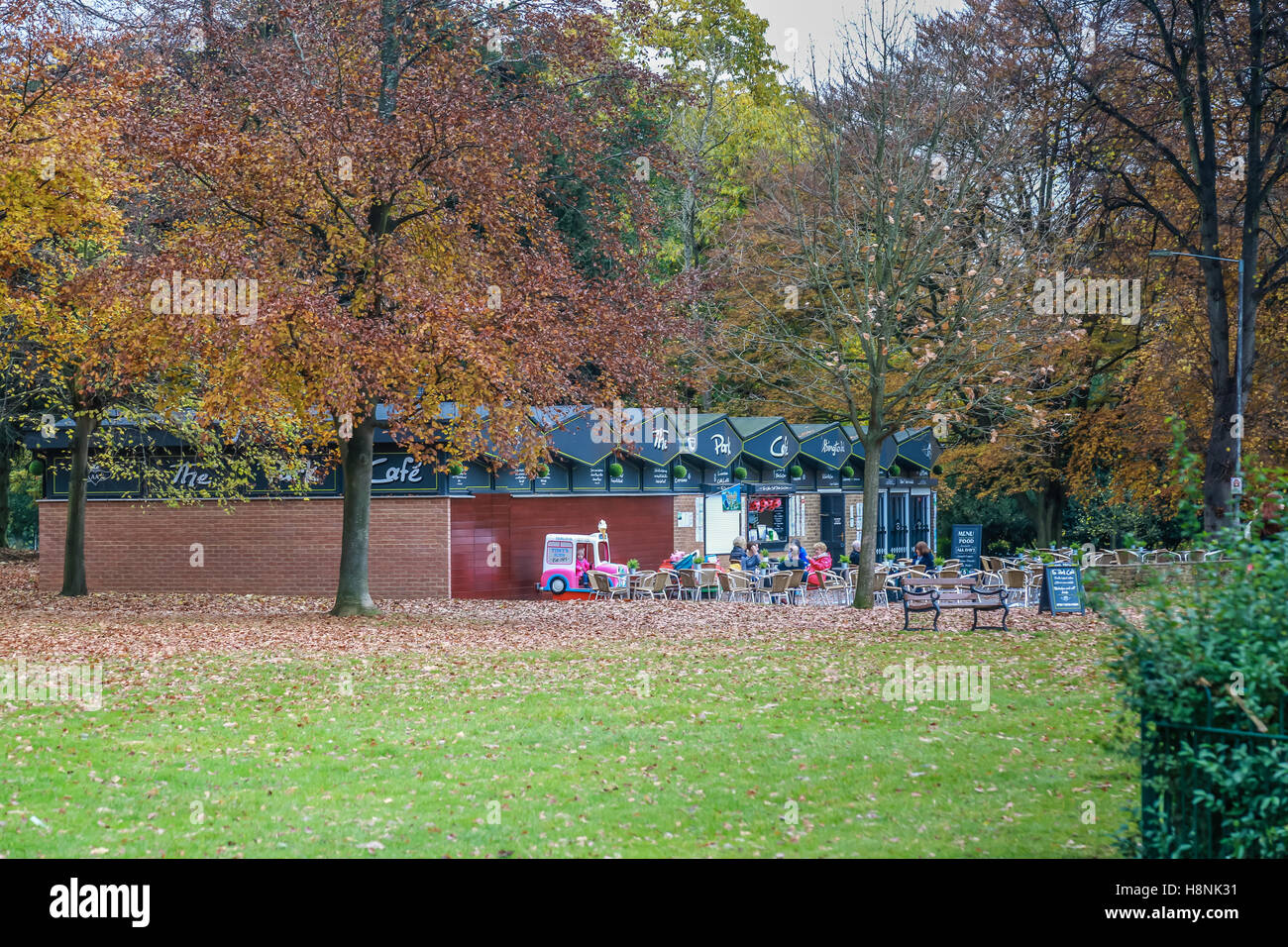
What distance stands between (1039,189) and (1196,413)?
7072 millimetres

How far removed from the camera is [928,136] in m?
25.2

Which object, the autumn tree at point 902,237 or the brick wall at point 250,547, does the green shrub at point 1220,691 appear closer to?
the autumn tree at point 902,237

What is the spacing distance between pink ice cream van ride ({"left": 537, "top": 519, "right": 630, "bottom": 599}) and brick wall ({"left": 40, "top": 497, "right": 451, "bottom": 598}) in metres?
2.81

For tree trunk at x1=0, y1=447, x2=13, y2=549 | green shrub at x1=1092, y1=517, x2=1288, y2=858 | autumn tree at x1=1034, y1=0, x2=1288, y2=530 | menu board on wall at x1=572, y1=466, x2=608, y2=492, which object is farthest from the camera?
tree trunk at x1=0, y1=447, x2=13, y2=549

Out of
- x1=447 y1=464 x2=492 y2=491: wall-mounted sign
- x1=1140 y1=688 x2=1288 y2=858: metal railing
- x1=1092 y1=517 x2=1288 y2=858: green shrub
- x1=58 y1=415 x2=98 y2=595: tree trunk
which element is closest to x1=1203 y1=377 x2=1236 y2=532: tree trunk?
x1=447 y1=464 x2=492 y2=491: wall-mounted sign

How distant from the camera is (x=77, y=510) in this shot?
78.6ft

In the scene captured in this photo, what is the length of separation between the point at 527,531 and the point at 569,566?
1859 millimetres

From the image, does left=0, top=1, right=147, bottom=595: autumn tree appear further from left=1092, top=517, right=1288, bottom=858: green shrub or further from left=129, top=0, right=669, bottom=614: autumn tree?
left=1092, top=517, right=1288, bottom=858: green shrub

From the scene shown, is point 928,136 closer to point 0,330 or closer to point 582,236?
point 582,236

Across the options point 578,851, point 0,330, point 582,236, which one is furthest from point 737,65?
point 578,851

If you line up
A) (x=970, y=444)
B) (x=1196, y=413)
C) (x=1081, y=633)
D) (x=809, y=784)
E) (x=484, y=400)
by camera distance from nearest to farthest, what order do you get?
(x=809, y=784)
(x=1081, y=633)
(x=484, y=400)
(x=1196, y=413)
(x=970, y=444)

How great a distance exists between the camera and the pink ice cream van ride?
92.2 ft

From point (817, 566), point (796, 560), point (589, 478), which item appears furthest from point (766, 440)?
point (817, 566)

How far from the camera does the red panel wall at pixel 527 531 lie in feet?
89.4
